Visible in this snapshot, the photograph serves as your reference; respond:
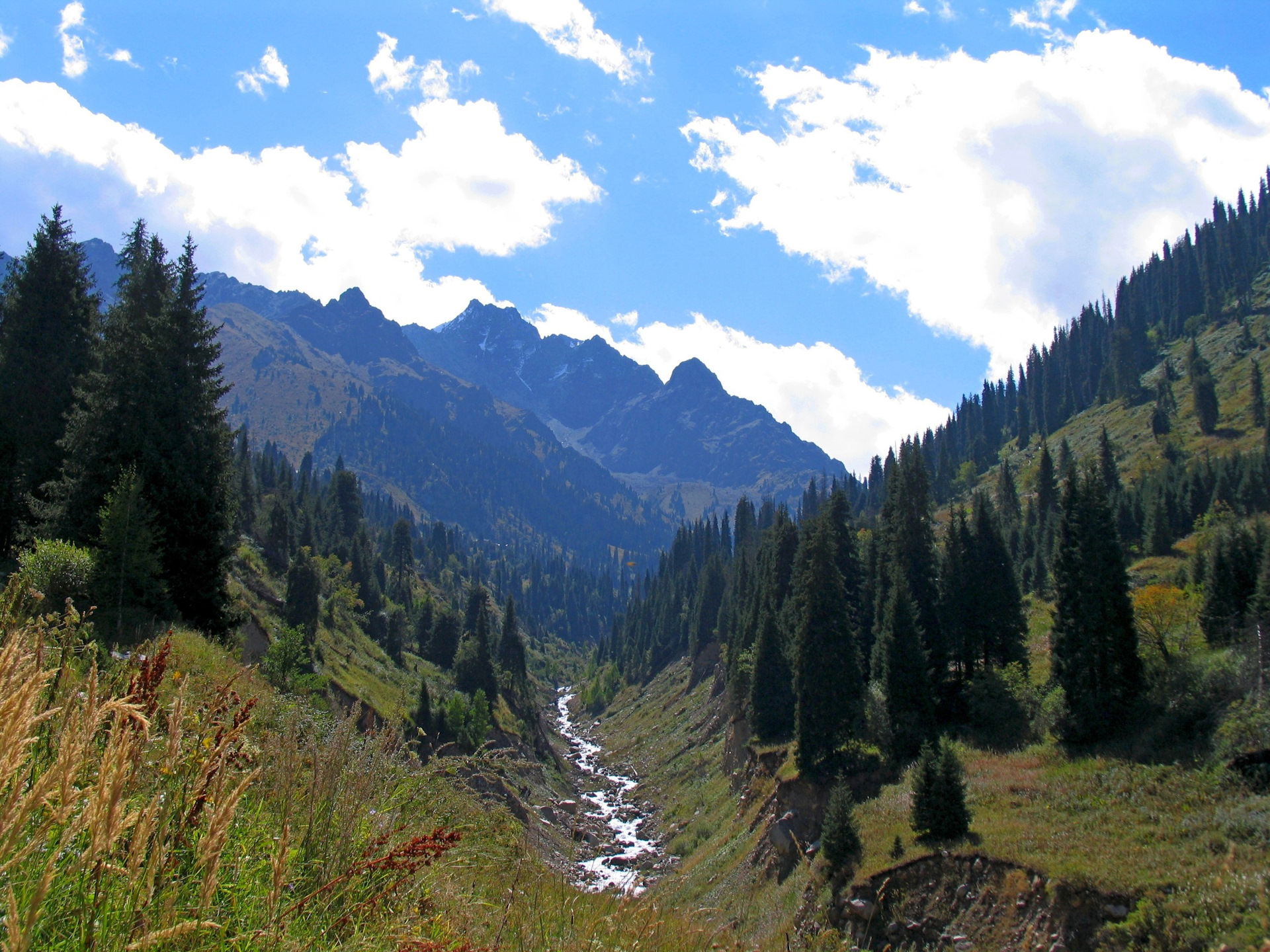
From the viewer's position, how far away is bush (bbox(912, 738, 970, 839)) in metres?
25.5

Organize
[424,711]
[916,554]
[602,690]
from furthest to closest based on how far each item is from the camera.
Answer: [602,690] → [916,554] → [424,711]

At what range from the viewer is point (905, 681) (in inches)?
1527

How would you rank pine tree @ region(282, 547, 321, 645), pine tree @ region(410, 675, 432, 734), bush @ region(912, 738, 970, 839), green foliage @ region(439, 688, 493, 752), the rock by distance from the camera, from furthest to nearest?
pine tree @ region(282, 547, 321, 645) → pine tree @ region(410, 675, 432, 734) → green foliage @ region(439, 688, 493, 752) → bush @ region(912, 738, 970, 839) → the rock

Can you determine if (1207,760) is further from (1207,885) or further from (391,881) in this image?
(391,881)

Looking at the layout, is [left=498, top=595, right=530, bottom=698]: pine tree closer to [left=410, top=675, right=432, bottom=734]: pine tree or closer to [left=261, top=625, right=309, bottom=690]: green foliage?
Answer: [left=410, top=675, right=432, bottom=734]: pine tree

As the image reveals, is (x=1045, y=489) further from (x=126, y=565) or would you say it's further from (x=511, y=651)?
(x=126, y=565)

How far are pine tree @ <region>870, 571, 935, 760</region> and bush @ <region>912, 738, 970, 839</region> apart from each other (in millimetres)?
11918

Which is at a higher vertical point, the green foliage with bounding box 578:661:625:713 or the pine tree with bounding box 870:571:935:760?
the pine tree with bounding box 870:571:935:760

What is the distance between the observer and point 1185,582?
5419 centimetres

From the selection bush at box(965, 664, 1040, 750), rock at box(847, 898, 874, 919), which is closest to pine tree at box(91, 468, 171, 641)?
rock at box(847, 898, 874, 919)

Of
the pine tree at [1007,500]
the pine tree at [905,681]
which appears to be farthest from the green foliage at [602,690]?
the pine tree at [905,681]

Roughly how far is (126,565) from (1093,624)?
39.8 meters

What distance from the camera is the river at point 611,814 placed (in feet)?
109

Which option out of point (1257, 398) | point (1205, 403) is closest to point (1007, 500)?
point (1205, 403)
